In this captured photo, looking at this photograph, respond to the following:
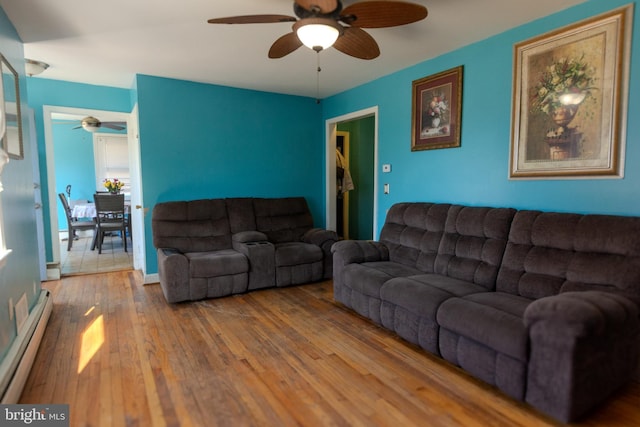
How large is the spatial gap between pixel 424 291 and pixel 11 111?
308cm

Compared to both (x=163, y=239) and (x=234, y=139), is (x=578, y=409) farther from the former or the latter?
(x=234, y=139)

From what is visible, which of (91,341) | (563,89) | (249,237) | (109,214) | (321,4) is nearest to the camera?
(321,4)

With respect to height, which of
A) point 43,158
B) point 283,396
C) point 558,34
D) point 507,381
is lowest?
point 283,396

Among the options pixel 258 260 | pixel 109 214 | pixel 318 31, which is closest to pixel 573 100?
pixel 318 31

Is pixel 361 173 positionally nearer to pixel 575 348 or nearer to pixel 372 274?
pixel 372 274

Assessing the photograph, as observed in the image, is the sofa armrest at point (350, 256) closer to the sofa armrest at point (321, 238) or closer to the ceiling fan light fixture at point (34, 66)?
the sofa armrest at point (321, 238)

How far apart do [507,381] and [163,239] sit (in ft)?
11.3

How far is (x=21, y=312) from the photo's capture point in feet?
8.11

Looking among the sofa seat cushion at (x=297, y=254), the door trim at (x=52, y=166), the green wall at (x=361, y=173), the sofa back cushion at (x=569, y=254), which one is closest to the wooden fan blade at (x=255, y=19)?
the sofa back cushion at (x=569, y=254)

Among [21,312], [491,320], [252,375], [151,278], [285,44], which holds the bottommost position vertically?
[252,375]

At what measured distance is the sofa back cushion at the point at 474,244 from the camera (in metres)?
2.61

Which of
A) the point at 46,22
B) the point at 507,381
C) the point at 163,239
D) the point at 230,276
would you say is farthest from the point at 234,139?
the point at 507,381

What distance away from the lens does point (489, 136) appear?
9.77 feet

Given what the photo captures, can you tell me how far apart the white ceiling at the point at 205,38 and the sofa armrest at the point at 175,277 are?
1940mm
